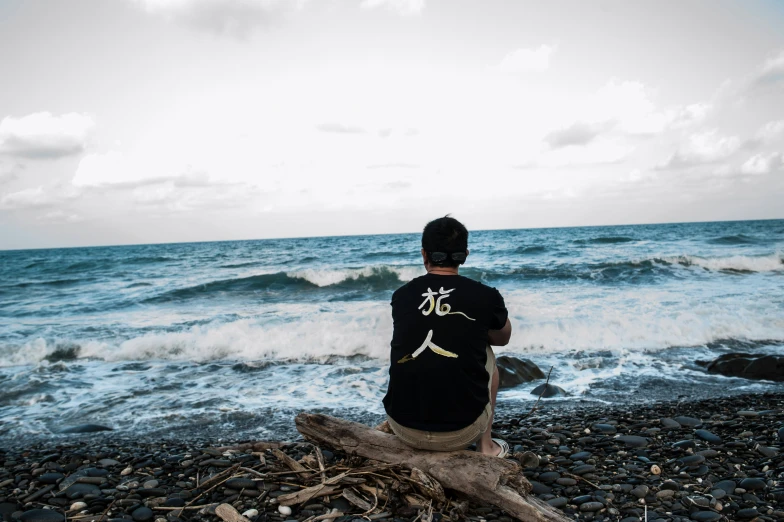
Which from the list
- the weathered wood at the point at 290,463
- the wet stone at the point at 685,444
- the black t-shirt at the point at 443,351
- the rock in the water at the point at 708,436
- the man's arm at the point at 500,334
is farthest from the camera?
the rock in the water at the point at 708,436

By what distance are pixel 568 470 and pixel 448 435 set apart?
1.15m

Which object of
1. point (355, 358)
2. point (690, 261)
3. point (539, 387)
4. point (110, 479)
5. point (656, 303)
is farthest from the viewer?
point (690, 261)

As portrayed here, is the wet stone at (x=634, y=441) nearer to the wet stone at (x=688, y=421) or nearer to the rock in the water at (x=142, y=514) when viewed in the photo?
the wet stone at (x=688, y=421)

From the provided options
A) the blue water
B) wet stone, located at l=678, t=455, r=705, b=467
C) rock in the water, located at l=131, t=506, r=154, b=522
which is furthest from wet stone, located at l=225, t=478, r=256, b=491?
wet stone, located at l=678, t=455, r=705, b=467

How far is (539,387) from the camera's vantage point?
6125 mm

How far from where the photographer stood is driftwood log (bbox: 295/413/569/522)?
8.50 feet

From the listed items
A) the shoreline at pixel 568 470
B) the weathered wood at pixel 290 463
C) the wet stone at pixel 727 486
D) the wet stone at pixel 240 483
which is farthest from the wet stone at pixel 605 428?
the wet stone at pixel 240 483

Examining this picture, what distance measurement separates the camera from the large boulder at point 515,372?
6445 millimetres

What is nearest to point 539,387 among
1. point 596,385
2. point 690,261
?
point 596,385

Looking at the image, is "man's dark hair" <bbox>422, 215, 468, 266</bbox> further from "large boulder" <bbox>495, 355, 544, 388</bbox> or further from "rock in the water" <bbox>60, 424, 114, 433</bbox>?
"rock in the water" <bbox>60, 424, 114, 433</bbox>

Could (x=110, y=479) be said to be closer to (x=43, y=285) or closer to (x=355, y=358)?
(x=355, y=358)

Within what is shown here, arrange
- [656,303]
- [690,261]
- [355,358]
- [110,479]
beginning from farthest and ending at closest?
1. [690,261]
2. [656,303]
3. [355,358]
4. [110,479]

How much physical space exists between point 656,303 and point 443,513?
1065cm

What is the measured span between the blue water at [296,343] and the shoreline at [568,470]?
3.23ft
